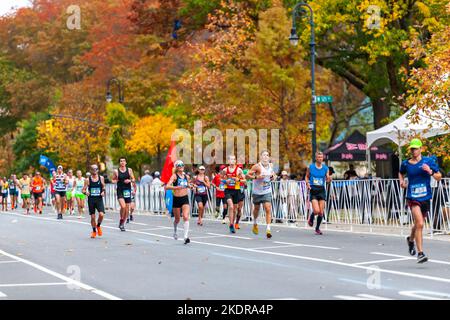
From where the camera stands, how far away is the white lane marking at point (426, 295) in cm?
1045

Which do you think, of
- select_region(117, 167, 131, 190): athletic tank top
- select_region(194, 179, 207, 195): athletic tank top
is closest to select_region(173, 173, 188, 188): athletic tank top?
select_region(117, 167, 131, 190): athletic tank top

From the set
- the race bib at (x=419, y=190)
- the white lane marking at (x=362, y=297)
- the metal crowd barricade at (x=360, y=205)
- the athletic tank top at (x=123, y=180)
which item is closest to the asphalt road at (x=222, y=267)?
the white lane marking at (x=362, y=297)

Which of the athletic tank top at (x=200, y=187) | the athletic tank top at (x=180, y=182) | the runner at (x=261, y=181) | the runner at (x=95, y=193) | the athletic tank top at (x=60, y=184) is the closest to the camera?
the athletic tank top at (x=180, y=182)

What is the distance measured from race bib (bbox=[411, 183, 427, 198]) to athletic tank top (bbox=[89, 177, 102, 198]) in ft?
32.6

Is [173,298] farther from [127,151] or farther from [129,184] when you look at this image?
[127,151]

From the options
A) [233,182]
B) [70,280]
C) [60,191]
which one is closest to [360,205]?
[233,182]

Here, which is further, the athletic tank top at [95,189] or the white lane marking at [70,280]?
the athletic tank top at [95,189]

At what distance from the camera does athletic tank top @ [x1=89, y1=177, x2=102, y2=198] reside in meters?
22.6

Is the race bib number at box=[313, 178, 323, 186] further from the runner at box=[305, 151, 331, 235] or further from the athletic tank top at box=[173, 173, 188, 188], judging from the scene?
the athletic tank top at box=[173, 173, 188, 188]

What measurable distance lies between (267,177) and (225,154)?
16710mm

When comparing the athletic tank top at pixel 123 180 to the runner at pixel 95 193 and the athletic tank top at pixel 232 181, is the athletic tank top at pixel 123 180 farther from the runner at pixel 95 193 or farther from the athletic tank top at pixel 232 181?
the athletic tank top at pixel 232 181

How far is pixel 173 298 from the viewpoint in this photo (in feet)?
35.3

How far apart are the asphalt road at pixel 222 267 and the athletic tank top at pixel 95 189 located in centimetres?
106
